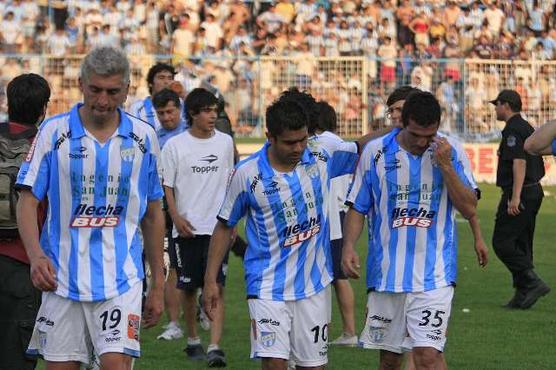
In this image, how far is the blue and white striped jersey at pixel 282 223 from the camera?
791 centimetres

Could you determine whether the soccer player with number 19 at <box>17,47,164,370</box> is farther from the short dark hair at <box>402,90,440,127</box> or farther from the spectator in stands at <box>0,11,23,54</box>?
the spectator in stands at <box>0,11,23,54</box>

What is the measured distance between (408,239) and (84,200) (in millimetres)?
2414

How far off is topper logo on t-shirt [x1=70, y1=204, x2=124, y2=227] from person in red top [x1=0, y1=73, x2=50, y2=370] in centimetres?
103

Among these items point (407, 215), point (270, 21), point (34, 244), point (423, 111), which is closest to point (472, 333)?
point (407, 215)

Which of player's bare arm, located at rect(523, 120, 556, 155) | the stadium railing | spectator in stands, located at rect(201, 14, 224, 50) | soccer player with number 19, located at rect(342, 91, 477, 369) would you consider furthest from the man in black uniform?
spectator in stands, located at rect(201, 14, 224, 50)

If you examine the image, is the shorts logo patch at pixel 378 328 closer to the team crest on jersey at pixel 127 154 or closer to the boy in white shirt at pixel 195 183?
the team crest on jersey at pixel 127 154

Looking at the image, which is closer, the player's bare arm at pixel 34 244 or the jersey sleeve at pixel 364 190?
the player's bare arm at pixel 34 244

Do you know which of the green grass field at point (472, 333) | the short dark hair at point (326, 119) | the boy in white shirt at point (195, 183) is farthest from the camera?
the boy in white shirt at point (195, 183)

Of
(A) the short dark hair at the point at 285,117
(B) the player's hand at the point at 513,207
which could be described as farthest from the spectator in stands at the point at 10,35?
(A) the short dark hair at the point at 285,117

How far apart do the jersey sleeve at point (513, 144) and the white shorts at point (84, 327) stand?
817 centimetres

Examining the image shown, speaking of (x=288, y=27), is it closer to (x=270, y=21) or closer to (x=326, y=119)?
(x=270, y=21)

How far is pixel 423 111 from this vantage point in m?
8.04

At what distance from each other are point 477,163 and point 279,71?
500 cm

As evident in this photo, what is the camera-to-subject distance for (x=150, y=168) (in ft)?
23.0
